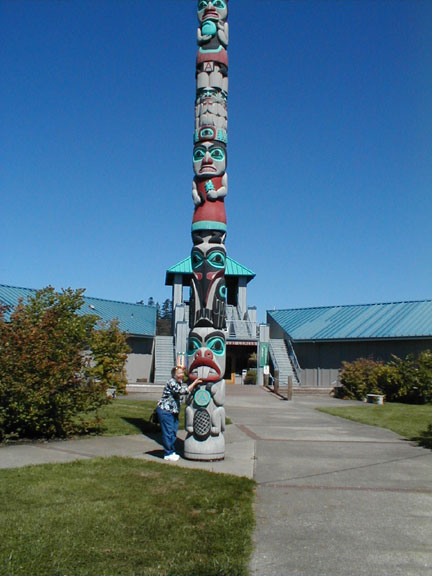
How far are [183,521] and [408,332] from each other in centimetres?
2554

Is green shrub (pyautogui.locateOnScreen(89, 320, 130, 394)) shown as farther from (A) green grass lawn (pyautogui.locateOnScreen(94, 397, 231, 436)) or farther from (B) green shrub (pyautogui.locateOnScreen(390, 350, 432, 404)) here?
(B) green shrub (pyautogui.locateOnScreen(390, 350, 432, 404))

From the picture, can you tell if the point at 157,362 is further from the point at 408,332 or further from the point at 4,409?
the point at 4,409

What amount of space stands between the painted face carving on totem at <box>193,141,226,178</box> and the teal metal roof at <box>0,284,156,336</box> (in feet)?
72.9

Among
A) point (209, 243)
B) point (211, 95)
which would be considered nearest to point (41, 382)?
point (209, 243)

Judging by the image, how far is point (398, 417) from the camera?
58.6 feet

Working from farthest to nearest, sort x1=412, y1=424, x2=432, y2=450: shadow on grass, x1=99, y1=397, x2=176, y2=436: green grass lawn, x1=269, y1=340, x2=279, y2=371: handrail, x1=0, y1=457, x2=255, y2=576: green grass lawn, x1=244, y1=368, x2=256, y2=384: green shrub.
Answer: x1=244, y1=368, x2=256, y2=384: green shrub
x1=269, y1=340, x2=279, y2=371: handrail
x1=99, y1=397, x2=176, y2=436: green grass lawn
x1=412, y1=424, x2=432, y2=450: shadow on grass
x1=0, y1=457, x2=255, y2=576: green grass lawn

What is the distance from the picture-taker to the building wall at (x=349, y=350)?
96.8ft

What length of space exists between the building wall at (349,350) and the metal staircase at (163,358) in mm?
8151

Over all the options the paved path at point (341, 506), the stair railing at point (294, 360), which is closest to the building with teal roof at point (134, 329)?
the stair railing at point (294, 360)

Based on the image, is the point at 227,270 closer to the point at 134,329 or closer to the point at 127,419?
the point at 134,329

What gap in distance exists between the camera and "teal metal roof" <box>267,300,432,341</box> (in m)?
29.7

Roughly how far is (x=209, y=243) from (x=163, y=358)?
859 inches

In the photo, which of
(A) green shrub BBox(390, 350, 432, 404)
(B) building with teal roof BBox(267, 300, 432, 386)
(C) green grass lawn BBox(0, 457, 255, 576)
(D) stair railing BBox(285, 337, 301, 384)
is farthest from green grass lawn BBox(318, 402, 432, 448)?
(D) stair railing BBox(285, 337, 301, 384)

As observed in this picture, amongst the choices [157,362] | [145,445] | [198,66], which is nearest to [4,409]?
[145,445]
